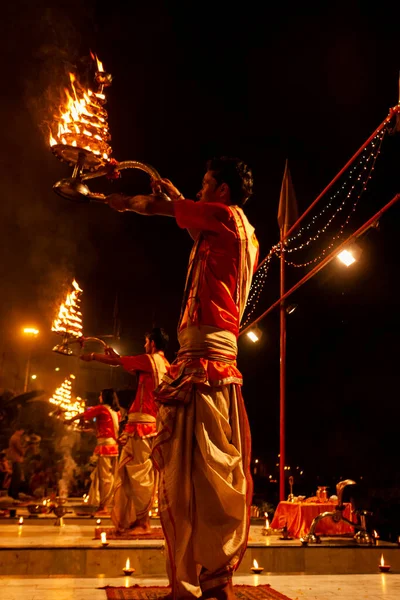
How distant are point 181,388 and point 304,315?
1826 cm

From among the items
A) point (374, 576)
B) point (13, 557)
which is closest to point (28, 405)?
point (13, 557)

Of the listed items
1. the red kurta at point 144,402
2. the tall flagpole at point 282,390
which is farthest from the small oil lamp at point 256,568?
the tall flagpole at point 282,390

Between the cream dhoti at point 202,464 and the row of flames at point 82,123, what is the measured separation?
4.04ft

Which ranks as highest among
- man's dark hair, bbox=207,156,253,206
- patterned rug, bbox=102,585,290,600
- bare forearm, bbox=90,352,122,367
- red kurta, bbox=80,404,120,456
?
man's dark hair, bbox=207,156,253,206

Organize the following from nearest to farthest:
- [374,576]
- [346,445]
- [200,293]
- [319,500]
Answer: [200,293] < [374,576] < [319,500] < [346,445]

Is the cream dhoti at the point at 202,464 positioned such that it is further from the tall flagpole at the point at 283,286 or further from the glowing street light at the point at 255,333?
the glowing street light at the point at 255,333

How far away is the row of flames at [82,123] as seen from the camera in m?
3.30

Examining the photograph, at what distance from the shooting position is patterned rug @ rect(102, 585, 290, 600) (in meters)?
3.14

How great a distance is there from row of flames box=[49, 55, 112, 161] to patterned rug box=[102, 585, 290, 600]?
2.47 metres

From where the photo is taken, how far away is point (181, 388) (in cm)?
289

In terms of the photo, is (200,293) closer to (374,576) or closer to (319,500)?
(374,576)

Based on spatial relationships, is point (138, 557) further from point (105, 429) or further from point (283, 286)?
point (283, 286)

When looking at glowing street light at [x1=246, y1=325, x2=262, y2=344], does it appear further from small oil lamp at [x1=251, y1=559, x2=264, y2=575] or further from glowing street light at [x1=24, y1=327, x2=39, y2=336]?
glowing street light at [x1=24, y1=327, x2=39, y2=336]

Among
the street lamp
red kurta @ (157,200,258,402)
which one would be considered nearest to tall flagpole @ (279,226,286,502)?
red kurta @ (157,200,258,402)
